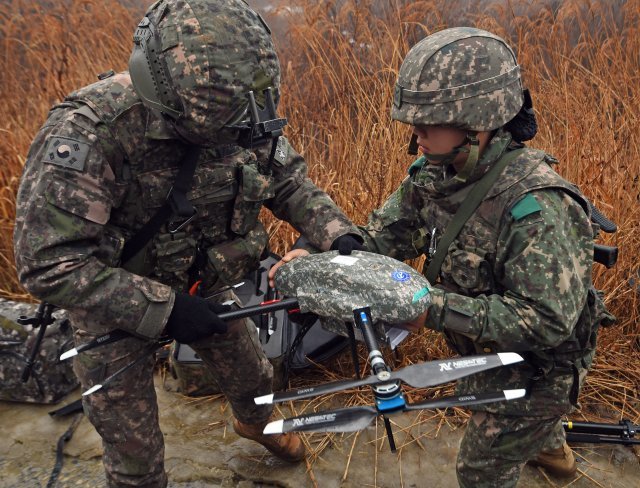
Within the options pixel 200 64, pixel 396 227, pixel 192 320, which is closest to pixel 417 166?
pixel 396 227

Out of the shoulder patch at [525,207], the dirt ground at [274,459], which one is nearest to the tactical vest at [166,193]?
the shoulder patch at [525,207]

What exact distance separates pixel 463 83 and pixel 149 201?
3.90 ft

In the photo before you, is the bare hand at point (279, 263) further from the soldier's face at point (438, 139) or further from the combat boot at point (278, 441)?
the combat boot at point (278, 441)

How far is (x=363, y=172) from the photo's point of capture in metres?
3.81

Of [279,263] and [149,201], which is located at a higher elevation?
[149,201]

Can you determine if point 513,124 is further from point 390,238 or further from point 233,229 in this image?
point 233,229

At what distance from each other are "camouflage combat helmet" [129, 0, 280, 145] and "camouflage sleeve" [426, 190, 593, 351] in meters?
0.94

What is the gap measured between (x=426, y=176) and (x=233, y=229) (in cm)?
82

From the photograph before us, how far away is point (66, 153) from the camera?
1779 millimetres

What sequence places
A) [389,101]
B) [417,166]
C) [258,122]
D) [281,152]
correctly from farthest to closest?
[389,101] < [281,152] < [417,166] < [258,122]

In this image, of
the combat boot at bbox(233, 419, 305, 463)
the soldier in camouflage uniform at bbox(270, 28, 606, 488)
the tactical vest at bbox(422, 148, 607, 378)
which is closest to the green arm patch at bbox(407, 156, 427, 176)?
the soldier in camouflage uniform at bbox(270, 28, 606, 488)

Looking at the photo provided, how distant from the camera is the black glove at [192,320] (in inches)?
77.4

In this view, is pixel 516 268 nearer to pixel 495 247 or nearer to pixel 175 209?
pixel 495 247

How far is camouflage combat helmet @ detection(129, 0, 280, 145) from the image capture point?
5.75 ft
